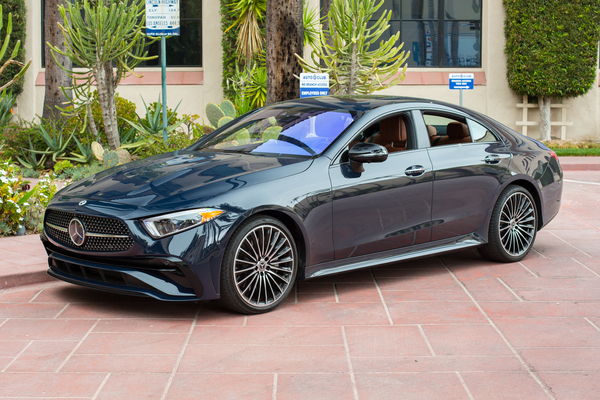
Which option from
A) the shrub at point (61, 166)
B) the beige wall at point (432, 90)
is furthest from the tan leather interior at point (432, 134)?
the beige wall at point (432, 90)

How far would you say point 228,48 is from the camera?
20.7 m

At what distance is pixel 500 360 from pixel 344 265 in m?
1.64

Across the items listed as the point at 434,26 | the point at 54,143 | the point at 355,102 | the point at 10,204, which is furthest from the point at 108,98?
the point at 434,26

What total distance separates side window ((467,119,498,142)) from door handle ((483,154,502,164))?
0.65 feet

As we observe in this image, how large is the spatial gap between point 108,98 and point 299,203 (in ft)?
26.1

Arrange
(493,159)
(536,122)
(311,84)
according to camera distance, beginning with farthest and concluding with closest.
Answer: (536,122) < (311,84) < (493,159)

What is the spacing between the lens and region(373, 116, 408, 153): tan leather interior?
20.4ft

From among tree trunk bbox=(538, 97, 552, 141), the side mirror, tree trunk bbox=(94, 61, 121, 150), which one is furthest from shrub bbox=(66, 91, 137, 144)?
tree trunk bbox=(538, 97, 552, 141)

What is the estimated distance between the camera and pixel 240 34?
18.7 meters

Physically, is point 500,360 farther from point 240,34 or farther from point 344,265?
point 240,34

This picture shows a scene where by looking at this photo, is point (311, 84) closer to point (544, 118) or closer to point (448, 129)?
point (448, 129)

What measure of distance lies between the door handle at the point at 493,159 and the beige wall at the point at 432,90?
583 inches

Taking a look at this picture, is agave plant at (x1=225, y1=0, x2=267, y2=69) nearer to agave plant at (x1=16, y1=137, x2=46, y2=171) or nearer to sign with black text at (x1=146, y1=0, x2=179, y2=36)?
agave plant at (x1=16, y1=137, x2=46, y2=171)

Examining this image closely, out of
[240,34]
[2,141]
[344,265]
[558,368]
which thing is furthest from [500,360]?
[240,34]
